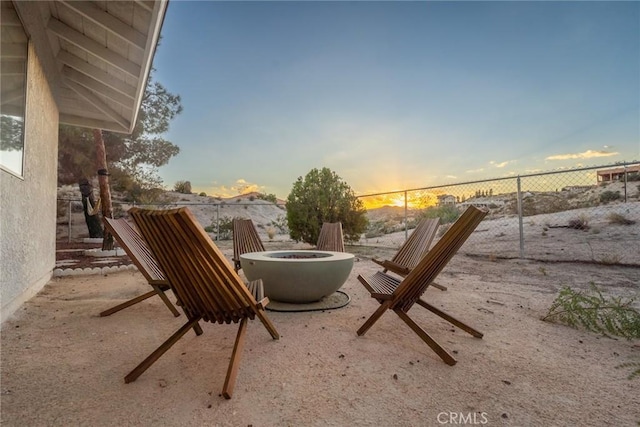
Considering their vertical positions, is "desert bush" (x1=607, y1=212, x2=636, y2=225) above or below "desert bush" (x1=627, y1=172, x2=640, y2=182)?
below

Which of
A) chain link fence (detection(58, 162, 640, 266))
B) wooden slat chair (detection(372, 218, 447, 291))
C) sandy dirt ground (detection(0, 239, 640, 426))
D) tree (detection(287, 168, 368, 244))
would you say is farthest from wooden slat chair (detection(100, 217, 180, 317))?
tree (detection(287, 168, 368, 244))

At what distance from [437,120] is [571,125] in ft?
9.23

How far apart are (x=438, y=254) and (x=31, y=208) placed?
163 inches

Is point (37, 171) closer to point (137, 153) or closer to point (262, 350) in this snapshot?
point (262, 350)

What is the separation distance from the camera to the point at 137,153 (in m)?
12.5

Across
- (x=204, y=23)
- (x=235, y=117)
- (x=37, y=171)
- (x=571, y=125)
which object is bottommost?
(x=37, y=171)

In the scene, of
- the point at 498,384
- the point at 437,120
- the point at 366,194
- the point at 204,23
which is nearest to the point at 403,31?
the point at 437,120

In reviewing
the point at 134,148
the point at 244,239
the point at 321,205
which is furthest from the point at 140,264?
the point at 134,148

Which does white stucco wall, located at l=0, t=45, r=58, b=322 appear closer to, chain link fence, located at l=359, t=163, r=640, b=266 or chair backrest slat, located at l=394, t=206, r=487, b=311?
chair backrest slat, located at l=394, t=206, r=487, b=311

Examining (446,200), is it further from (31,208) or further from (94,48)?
(31,208)

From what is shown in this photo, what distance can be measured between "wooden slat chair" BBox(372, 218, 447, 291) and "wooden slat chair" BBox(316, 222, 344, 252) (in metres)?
1.10

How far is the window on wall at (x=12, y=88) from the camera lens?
254 cm

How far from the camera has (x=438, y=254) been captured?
2.00 m

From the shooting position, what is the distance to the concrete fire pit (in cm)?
287
